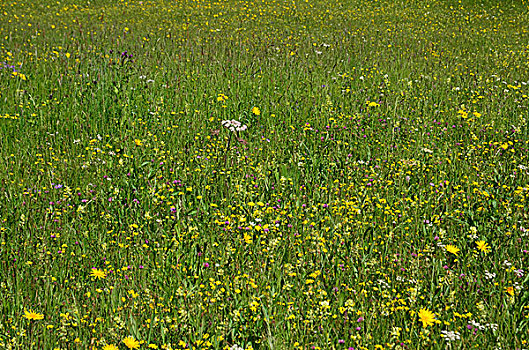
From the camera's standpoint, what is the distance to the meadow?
2.41 meters

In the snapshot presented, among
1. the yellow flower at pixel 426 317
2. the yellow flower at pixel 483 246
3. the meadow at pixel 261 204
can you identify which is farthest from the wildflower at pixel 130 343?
the yellow flower at pixel 483 246

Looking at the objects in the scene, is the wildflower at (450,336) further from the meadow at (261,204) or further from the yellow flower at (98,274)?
the yellow flower at (98,274)

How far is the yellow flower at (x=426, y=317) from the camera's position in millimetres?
2322

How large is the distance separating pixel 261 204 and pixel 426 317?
1327mm

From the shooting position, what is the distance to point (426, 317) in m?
2.35

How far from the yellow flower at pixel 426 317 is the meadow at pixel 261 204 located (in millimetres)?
11

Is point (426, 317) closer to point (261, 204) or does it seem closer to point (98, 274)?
point (261, 204)

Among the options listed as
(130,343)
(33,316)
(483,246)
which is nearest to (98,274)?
(33,316)

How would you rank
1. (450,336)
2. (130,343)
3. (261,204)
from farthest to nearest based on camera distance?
(261,204)
(450,336)
(130,343)

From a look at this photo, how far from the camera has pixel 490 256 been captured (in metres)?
2.99

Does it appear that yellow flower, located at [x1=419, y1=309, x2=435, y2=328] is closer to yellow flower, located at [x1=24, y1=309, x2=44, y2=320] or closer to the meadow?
the meadow

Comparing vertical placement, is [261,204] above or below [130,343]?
above

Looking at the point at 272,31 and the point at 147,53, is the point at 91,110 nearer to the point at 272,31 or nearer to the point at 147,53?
the point at 147,53

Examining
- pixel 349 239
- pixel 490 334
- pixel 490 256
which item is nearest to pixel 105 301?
pixel 349 239
